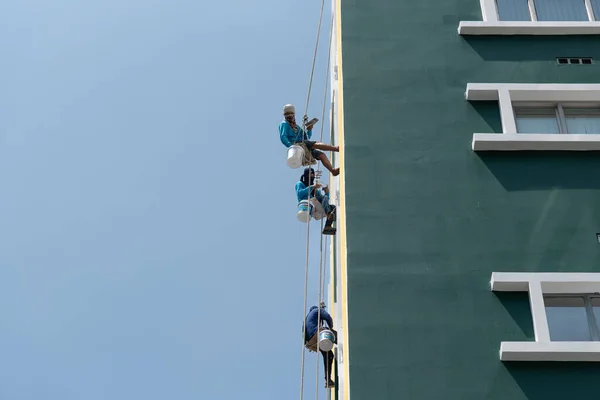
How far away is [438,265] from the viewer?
15.1 m

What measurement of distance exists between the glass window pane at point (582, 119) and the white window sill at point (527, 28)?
141cm

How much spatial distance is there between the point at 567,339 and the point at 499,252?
4.98 ft

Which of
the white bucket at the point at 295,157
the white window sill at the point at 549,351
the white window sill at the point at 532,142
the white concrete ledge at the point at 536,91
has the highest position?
the white bucket at the point at 295,157

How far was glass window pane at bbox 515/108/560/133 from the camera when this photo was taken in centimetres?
1694

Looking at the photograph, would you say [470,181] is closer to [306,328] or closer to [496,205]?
[496,205]

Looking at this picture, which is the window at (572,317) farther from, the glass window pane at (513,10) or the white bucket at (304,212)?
the white bucket at (304,212)

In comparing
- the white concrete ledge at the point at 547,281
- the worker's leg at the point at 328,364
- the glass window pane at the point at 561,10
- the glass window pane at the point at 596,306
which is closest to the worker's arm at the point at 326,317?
the worker's leg at the point at 328,364

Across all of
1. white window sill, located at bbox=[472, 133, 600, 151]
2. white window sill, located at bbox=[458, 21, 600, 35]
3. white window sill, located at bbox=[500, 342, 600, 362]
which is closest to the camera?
white window sill, located at bbox=[500, 342, 600, 362]

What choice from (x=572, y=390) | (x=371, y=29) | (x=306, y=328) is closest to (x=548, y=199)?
(x=572, y=390)

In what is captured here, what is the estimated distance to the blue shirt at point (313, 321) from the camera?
19.3 meters

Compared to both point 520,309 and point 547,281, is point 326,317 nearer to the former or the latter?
point 520,309

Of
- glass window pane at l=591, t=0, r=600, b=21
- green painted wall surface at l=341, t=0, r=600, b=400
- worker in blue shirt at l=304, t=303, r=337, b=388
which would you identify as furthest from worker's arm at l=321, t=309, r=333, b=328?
glass window pane at l=591, t=0, r=600, b=21

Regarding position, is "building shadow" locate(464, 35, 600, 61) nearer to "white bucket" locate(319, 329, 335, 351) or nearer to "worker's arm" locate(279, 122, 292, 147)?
"worker's arm" locate(279, 122, 292, 147)

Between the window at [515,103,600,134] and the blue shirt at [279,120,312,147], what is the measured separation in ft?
14.2
